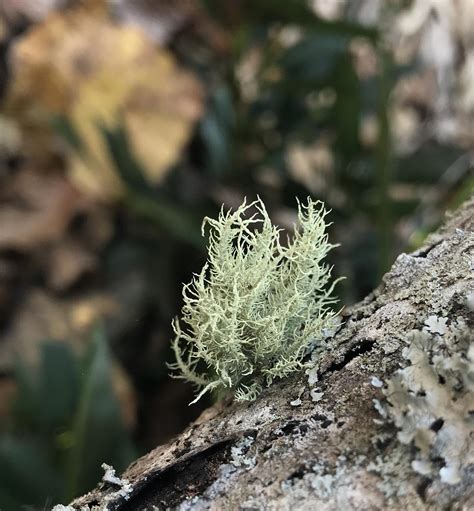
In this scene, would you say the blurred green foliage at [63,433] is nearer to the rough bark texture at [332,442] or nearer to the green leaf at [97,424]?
the green leaf at [97,424]

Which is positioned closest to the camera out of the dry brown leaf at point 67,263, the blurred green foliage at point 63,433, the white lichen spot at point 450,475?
the white lichen spot at point 450,475

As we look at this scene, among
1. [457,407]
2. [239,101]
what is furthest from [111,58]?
[457,407]

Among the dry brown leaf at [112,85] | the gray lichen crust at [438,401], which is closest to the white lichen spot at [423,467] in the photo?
the gray lichen crust at [438,401]

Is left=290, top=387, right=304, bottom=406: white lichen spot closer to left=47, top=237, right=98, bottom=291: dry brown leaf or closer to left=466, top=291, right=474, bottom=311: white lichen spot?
left=466, top=291, right=474, bottom=311: white lichen spot

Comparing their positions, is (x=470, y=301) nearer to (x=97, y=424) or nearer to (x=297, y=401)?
(x=297, y=401)

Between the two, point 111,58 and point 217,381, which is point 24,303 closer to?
point 111,58

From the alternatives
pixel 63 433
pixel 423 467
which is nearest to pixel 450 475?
pixel 423 467

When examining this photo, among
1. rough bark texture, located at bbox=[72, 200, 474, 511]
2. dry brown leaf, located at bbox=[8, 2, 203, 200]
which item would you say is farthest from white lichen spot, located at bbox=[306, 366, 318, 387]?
dry brown leaf, located at bbox=[8, 2, 203, 200]

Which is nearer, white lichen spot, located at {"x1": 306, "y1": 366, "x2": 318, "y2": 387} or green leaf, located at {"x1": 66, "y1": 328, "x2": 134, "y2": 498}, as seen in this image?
white lichen spot, located at {"x1": 306, "y1": 366, "x2": 318, "y2": 387}
